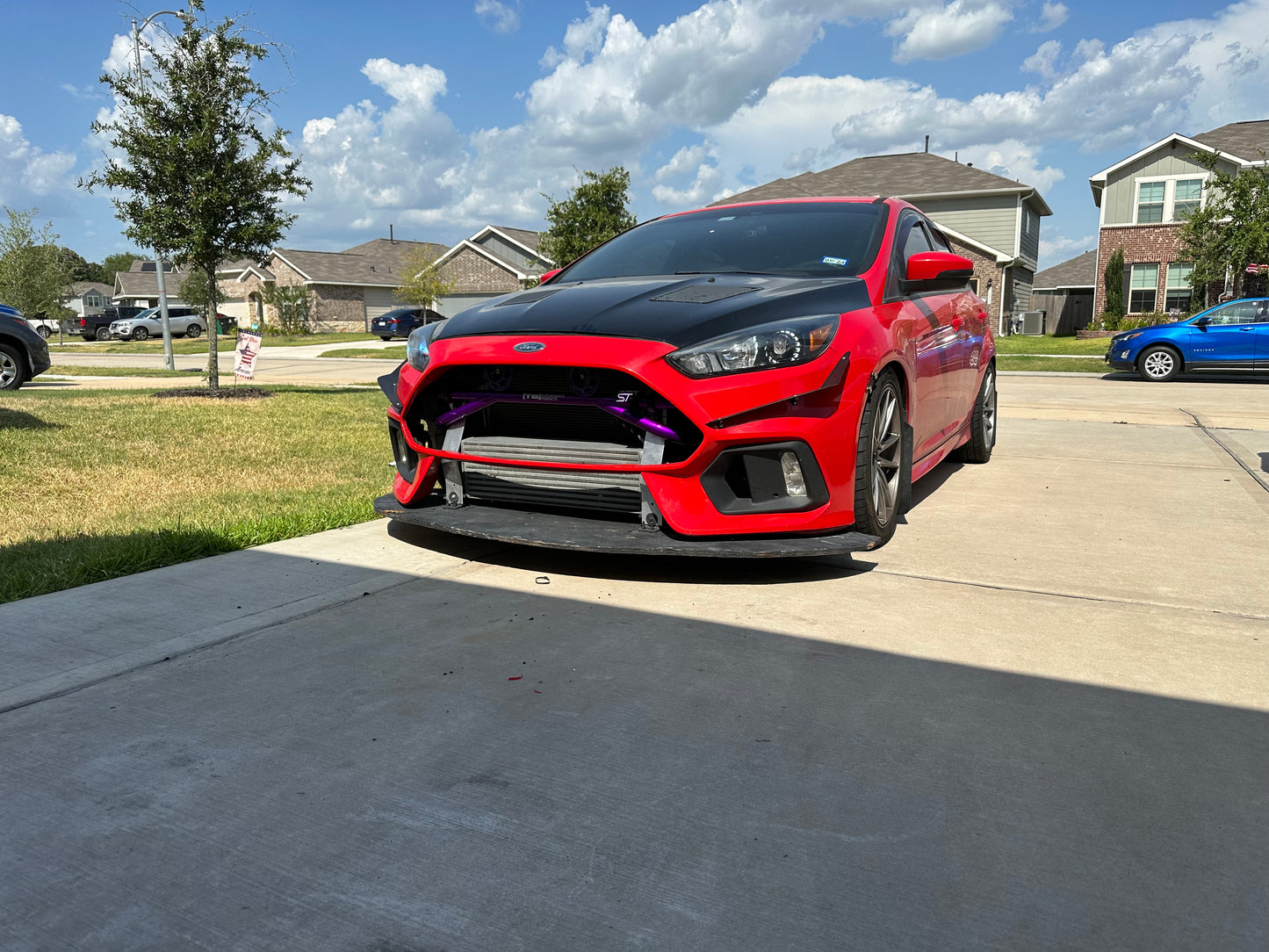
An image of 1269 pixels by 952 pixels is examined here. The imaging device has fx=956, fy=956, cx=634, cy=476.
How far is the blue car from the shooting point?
52.1ft

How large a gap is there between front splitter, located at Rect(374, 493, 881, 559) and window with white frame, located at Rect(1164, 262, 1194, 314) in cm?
3625

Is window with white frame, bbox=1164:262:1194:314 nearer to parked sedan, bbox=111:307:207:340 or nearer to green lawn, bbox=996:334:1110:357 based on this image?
green lawn, bbox=996:334:1110:357

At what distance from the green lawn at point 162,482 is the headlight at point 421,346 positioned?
1.25 m

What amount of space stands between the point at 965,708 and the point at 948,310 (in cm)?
342

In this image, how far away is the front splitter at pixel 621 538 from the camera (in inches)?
144

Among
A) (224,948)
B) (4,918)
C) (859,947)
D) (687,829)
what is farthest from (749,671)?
(4,918)

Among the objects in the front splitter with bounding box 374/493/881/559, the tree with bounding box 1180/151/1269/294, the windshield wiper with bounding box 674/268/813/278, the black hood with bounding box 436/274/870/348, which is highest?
the tree with bounding box 1180/151/1269/294

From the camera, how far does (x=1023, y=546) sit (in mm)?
4602

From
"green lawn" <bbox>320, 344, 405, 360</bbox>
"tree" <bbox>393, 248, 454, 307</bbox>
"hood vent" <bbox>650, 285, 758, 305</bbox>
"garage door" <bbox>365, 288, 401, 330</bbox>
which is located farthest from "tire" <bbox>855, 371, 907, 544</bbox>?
"garage door" <bbox>365, 288, 401, 330</bbox>

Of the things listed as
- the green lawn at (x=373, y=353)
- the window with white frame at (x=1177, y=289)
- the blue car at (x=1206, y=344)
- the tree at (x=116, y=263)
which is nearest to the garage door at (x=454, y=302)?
the green lawn at (x=373, y=353)

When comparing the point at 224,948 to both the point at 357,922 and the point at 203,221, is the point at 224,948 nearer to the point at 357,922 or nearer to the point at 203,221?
the point at 357,922

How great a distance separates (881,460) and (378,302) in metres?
57.4

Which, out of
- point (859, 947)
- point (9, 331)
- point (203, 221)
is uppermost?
point (203, 221)

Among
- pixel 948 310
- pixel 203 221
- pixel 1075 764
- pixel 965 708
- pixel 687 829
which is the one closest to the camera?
pixel 687 829
